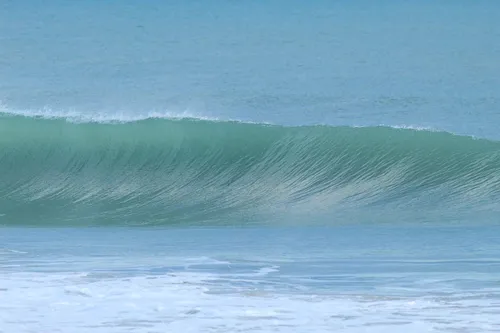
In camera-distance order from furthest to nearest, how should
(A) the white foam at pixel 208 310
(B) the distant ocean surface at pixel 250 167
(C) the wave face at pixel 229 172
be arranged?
(C) the wave face at pixel 229 172 → (B) the distant ocean surface at pixel 250 167 → (A) the white foam at pixel 208 310

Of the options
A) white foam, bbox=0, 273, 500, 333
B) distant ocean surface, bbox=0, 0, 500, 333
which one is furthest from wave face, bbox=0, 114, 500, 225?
white foam, bbox=0, 273, 500, 333

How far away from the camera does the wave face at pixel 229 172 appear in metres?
9.52

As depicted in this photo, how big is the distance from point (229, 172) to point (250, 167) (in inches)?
9.0

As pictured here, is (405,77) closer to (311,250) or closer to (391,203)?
(391,203)

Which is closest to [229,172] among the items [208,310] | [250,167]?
[250,167]

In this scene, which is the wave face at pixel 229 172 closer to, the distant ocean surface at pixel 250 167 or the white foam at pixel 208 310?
the distant ocean surface at pixel 250 167

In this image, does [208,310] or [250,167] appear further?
[250,167]

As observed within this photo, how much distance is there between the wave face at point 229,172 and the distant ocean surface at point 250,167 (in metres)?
0.03

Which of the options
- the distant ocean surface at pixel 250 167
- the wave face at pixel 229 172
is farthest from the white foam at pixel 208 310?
the wave face at pixel 229 172

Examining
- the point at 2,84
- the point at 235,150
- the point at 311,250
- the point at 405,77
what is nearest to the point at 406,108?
the point at 405,77

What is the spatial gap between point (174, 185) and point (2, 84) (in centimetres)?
831

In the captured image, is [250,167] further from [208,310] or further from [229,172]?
[208,310]

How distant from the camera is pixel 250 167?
34.8 feet

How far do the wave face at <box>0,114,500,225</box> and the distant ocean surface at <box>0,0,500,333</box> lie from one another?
27mm
